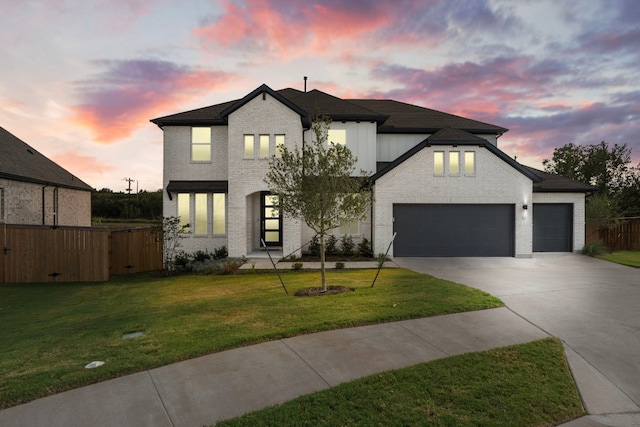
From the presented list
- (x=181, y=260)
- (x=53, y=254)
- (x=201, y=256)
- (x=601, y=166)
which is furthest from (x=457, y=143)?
(x=601, y=166)

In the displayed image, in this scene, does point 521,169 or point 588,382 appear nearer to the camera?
point 588,382

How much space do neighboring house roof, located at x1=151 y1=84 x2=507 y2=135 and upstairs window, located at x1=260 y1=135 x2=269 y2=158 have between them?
1.80m

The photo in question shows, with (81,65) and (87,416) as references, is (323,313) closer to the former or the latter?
(87,416)

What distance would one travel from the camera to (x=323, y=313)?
7102 mm

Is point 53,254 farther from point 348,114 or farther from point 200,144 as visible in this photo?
point 348,114

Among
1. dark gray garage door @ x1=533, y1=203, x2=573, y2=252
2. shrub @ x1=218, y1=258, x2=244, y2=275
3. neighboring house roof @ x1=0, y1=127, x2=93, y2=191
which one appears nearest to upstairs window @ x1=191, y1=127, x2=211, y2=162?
shrub @ x1=218, y1=258, x2=244, y2=275

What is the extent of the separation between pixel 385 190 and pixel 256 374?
13046 mm

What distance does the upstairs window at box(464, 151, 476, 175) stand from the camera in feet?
55.1

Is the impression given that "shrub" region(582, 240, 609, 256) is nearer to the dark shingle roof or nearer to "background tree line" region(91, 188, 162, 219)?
the dark shingle roof

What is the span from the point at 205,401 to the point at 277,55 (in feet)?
49.6

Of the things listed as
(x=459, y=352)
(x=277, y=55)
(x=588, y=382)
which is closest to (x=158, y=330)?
(x=459, y=352)

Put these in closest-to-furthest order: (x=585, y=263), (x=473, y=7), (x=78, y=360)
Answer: (x=78, y=360)
(x=473, y=7)
(x=585, y=263)

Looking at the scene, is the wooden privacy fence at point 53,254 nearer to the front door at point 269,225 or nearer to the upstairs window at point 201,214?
the upstairs window at point 201,214

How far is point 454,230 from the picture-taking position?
1689 centimetres
